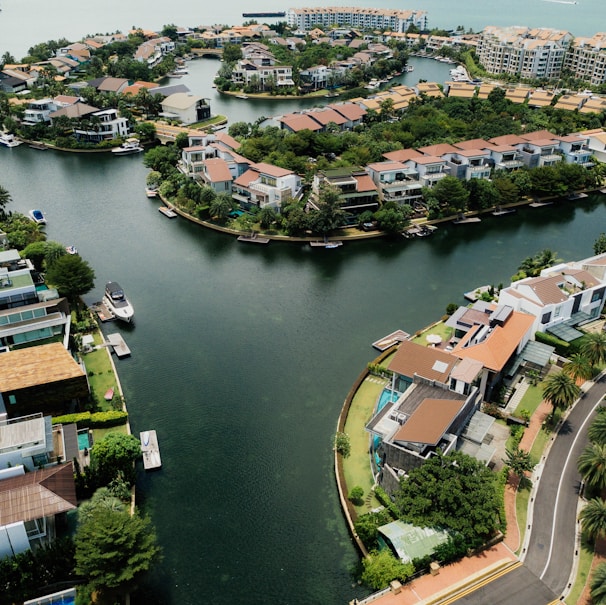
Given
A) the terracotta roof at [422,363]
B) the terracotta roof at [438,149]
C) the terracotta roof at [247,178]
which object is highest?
the terracotta roof at [438,149]

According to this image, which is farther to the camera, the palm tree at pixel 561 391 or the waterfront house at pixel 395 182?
the waterfront house at pixel 395 182

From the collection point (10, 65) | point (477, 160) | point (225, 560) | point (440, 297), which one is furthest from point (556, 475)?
point (10, 65)

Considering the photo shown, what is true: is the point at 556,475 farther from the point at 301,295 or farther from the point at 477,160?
the point at 477,160

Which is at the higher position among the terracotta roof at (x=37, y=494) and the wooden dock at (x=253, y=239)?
the terracotta roof at (x=37, y=494)

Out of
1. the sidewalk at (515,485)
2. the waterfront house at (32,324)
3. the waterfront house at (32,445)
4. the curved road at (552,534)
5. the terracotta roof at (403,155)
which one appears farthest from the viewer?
the terracotta roof at (403,155)

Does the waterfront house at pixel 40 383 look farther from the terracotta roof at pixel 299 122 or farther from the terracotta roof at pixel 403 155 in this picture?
the terracotta roof at pixel 299 122

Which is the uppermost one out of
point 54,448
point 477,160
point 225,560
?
point 477,160

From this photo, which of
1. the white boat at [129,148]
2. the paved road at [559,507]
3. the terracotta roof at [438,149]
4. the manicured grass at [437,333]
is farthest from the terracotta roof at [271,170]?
the paved road at [559,507]
